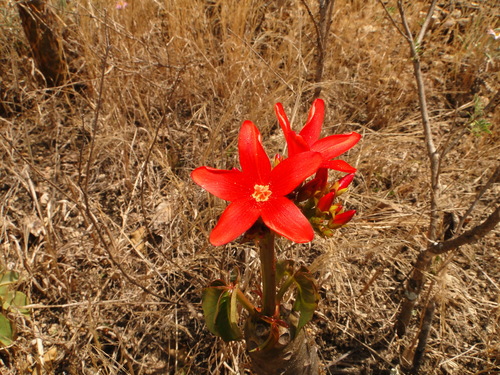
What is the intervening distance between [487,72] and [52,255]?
3488 mm

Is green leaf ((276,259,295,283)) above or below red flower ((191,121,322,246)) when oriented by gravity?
below

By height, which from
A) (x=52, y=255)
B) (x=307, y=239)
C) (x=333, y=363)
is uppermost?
(x=307, y=239)

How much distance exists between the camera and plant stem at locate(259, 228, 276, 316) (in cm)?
123

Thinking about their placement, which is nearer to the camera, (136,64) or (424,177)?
(424,177)

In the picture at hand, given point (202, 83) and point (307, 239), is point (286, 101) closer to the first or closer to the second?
point (202, 83)

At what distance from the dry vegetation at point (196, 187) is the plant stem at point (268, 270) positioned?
669 mm

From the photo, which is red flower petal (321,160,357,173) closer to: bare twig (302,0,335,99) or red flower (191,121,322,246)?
red flower (191,121,322,246)

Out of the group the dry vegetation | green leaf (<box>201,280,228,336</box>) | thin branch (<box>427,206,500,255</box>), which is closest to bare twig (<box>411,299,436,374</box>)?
the dry vegetation

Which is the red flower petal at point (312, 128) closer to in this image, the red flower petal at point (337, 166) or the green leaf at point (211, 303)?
the red flower petal at point (337, 166)

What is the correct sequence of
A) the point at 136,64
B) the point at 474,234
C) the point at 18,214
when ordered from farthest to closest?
the point at 136,64 → the point at 18,214 → the point at 474,234

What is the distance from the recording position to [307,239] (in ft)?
3.55

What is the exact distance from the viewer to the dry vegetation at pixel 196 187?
86.7 inches

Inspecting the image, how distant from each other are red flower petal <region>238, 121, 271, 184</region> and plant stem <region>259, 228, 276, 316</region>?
173 millimetres

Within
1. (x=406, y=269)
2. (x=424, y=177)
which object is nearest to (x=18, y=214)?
(x=406, y=269)
